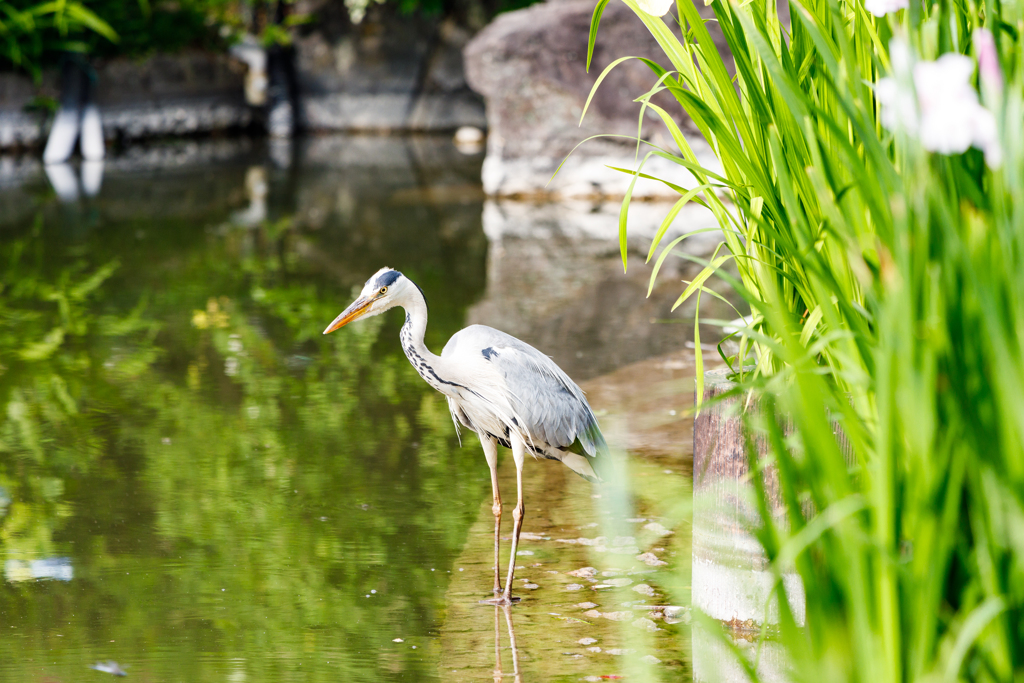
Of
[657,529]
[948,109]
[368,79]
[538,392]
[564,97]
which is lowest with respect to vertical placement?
[657,529]

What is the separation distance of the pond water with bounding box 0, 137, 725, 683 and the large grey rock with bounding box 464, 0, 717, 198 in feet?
6.36

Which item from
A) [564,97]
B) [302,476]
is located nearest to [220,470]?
[302,476]

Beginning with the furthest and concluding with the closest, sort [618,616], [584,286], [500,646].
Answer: [584,286] → [618,616] → [500,646]

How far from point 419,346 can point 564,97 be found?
670cm

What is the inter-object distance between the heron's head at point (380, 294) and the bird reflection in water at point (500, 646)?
796 millimetres

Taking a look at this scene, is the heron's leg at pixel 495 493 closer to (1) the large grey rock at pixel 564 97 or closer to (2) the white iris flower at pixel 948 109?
(2) the white iris flower at pixel 948 109

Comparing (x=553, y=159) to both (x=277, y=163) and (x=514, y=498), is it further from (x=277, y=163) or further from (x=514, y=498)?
(x=514, y=498)

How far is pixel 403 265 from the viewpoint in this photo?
22.4 ft

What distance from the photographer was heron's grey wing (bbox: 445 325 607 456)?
2833mm

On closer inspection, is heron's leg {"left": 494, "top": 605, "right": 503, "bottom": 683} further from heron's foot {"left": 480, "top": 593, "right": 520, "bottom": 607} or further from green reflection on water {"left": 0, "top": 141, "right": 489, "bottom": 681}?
green reflection on water {"left": 0, "top": 141, "right": 489, "bottom": 681}

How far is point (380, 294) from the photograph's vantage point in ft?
9.18

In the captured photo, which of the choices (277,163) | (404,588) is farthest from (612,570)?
(277,163)

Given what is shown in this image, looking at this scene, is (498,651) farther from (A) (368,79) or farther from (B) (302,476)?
(A) (368,79)

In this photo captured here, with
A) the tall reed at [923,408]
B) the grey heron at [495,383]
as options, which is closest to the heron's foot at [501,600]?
the grey heron at [495,383]
